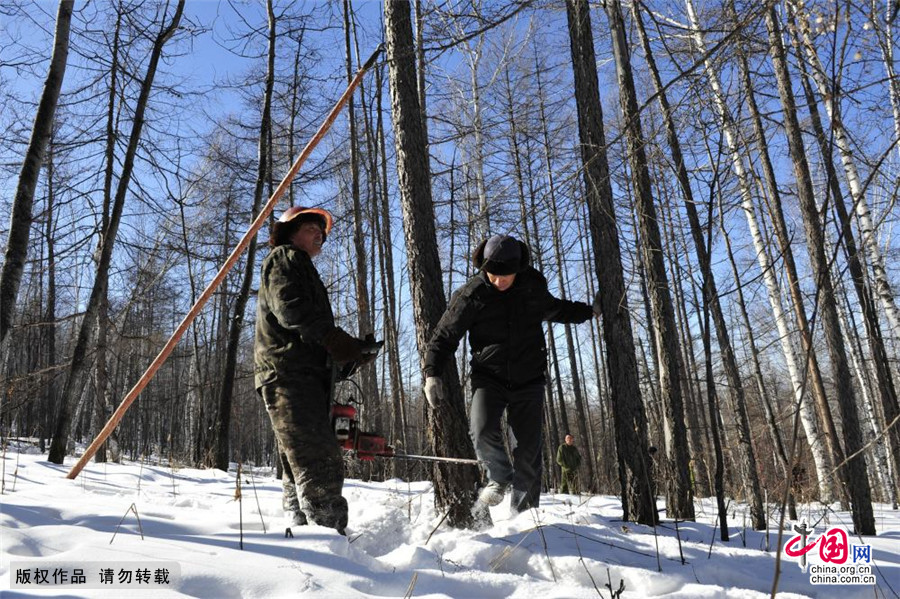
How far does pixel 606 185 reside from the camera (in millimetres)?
4582

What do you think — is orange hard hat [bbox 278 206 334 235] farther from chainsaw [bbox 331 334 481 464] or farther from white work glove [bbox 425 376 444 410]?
white work glove [bbox 425 376 444 410]

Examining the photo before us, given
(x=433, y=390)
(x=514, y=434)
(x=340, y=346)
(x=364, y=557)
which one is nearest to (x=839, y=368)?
(x=514, y=434)

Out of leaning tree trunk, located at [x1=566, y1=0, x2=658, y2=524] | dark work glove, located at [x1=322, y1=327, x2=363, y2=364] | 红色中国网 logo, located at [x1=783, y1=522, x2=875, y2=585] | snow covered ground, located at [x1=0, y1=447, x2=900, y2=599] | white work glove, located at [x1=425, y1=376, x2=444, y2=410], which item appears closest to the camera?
snow covered ground, located at [x1=0, y1=447, x2=900, y2=599]

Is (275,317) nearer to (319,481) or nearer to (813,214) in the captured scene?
(319,481)

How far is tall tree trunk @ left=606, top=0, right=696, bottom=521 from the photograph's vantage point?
4879 millimetres

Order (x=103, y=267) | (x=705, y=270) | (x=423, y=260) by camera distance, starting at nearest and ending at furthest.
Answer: (x=705, y=270) → (x=423, y=260) → (x=103, y=267)

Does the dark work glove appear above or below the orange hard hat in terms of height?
below

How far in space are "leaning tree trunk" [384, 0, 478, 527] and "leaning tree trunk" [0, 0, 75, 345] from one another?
10.1 feet

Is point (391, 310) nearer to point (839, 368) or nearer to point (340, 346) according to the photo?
point (839, 368)

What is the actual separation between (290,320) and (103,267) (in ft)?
22.1

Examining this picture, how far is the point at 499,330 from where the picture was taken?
12.5ft

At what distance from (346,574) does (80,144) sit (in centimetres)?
929

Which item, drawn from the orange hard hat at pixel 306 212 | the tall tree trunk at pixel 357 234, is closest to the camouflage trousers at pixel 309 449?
the orange hard hat at pixel 306 212

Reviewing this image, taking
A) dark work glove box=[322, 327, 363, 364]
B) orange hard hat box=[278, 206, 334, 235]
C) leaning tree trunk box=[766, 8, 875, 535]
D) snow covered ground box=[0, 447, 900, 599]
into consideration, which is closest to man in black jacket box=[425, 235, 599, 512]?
snow covered ground box=[0, 447, 900, 599]
